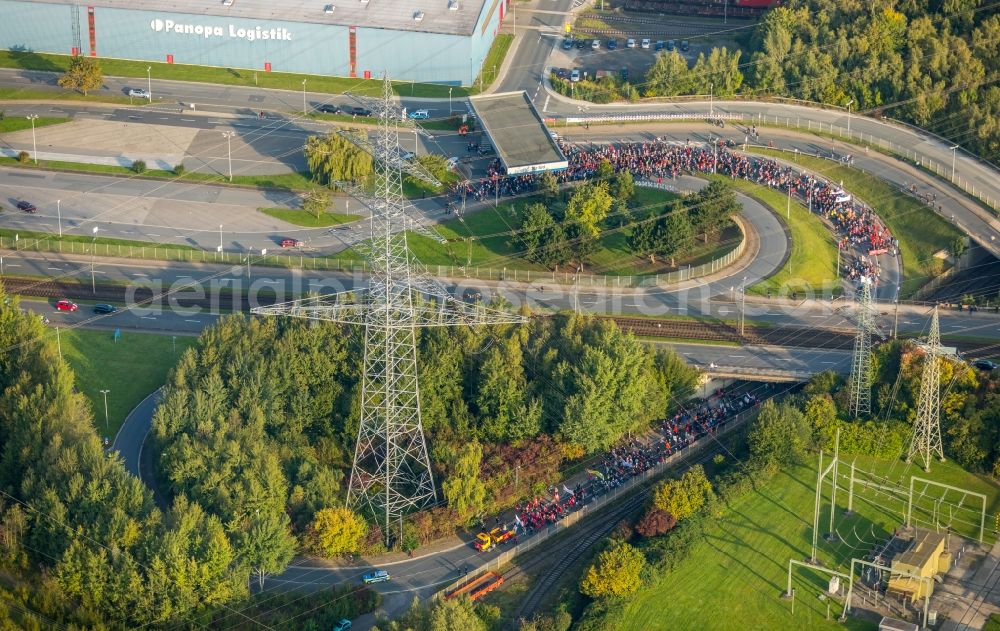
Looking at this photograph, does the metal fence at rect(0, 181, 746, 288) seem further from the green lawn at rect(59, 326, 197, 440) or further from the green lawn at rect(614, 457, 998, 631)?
the green lawn at rect(614, 457, 998, 631)

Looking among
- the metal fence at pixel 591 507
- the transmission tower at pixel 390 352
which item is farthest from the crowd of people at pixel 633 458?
the transmission tower at pixel 390 352

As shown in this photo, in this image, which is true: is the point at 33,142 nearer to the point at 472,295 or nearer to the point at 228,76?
the point at 228,76

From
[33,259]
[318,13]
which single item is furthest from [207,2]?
[33,259]

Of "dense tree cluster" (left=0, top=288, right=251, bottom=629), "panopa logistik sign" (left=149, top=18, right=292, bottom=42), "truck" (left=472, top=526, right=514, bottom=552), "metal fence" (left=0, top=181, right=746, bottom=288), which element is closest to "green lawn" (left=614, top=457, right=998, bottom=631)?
"truck" (left=472, top=526, right=514, bottom=552)

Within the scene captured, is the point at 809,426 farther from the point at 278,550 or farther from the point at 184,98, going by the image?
the point at 184,98

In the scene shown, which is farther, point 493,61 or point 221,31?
point 493,61

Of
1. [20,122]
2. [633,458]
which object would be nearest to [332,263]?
[633,458]

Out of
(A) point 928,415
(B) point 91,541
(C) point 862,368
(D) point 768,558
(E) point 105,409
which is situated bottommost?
(D) point 768,558
